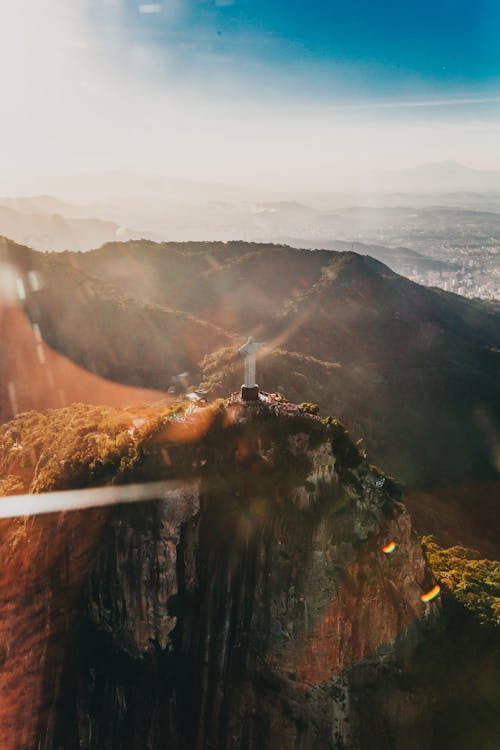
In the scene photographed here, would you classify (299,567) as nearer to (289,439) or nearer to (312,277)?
(289,439)

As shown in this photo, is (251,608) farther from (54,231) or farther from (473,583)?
(54,231)

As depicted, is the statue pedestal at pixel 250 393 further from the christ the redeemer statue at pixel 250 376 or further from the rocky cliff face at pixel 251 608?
the rocky cliff face at pixel 251 608

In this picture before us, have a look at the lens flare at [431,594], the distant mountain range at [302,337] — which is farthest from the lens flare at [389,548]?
the distant mountain range at [302,337]

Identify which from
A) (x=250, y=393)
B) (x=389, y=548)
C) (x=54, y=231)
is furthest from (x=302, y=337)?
(x=54, y=231)

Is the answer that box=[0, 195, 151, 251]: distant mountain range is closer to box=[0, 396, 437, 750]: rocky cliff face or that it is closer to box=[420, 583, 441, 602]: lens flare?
box=[0, 396, 437, 750]: rocky cliff face

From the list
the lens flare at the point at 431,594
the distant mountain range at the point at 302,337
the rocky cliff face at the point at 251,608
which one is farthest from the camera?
the distant mountain range at the point at 302,337

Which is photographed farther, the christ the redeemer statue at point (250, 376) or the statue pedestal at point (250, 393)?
the statue pedestal at point (250, 393)

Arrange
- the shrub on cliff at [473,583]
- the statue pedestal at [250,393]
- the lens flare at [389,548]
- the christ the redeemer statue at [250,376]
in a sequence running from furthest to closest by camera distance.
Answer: the shrub on cliff at [473,583], the statue pedestal at [250,393], the christ the redeemer statue at [250,376], the lens flare at [389,548]
